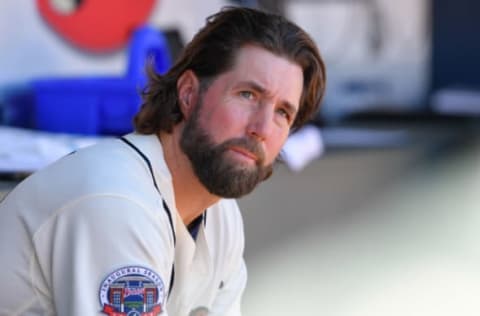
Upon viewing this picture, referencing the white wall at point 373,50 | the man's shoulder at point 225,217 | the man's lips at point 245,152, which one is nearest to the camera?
the man's lips at point 245,152

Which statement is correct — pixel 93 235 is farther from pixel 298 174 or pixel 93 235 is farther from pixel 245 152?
pixel 298 174

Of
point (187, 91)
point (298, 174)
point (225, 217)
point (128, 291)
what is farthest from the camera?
point (298, 174)

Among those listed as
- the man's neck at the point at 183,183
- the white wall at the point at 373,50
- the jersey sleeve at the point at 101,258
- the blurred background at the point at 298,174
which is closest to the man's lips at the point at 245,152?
the man's neck at the point at 183,183

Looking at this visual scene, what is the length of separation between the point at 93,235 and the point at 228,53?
576 mm

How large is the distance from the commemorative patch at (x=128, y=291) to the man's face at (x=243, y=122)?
0.32 m

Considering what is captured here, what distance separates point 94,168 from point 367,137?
4.76 metres

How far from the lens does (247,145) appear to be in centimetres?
204

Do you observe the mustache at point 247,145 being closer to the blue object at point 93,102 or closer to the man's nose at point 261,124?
the man's nose at point 261,124

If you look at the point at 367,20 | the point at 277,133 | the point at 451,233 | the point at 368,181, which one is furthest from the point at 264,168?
the point at 367,20

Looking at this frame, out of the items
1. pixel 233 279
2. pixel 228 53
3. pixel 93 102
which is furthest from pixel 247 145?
pixel 93 102

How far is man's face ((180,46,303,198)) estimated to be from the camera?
80.7 inches

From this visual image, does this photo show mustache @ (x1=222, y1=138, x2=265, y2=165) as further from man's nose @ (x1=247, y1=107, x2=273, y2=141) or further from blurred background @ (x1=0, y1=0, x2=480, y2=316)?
blurred background @ (x1=0, y1=0, x2=480, y2=316)

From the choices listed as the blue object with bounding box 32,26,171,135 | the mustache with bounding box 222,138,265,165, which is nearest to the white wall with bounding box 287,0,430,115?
the blue object with bounding box 32,26,171,135

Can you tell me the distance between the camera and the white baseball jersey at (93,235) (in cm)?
179
